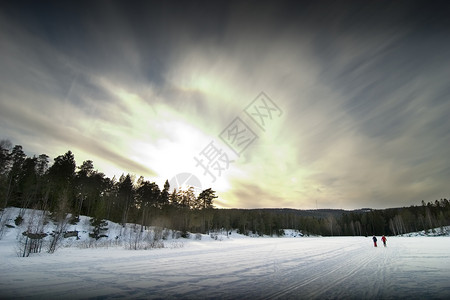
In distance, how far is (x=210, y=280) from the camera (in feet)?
24.9

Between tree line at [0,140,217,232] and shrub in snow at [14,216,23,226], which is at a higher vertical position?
tree line at [0,140,217,232]

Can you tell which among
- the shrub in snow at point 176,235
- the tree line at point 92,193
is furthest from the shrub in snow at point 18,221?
the shrub in snow at point 176,235

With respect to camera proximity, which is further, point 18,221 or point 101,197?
point 101,197

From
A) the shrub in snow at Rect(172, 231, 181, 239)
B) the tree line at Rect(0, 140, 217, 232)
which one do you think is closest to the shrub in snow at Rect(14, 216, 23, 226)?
the tree line at Rect(0, 140, 217, 232)

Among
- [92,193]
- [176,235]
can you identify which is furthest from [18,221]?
[176,235]

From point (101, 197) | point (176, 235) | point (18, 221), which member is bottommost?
point (176, 235)

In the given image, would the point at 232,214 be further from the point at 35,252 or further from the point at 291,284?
the point at 291,284

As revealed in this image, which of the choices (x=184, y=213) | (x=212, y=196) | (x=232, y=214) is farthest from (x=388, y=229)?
(x=184, y=213)

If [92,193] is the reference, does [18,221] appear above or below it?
below

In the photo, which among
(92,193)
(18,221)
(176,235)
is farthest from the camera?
(92,193)

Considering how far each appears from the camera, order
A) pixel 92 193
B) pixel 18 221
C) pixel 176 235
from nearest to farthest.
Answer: pixel 18 221, pixel 176 235, pixel 92 193

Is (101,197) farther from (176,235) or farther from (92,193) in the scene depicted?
(176,235)

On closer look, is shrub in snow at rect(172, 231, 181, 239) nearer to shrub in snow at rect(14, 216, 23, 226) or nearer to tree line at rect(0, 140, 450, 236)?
tree line at rect(0, 140, 450, 236)

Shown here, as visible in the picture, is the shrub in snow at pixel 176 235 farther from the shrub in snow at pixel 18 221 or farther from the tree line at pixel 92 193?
the shrub in snow at pixel 18 221
